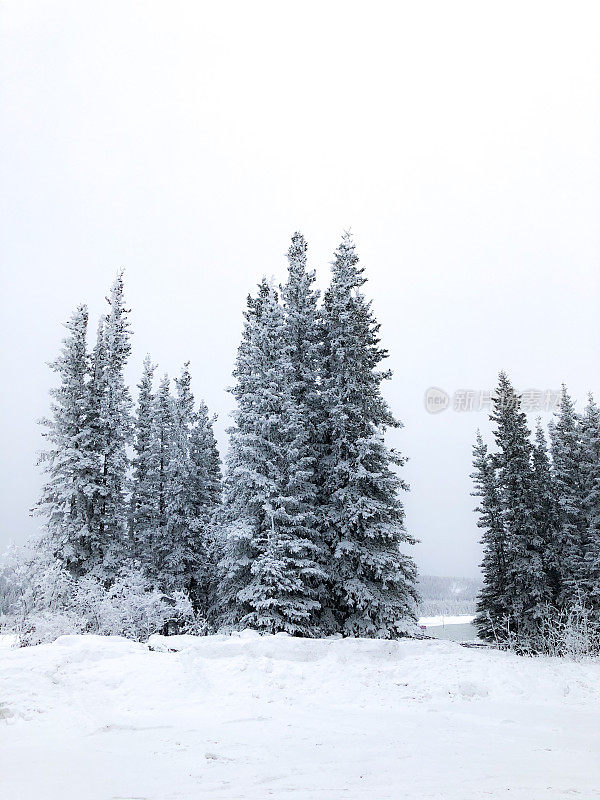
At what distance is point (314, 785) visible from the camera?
5312mm

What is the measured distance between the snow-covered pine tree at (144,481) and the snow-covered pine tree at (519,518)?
63.7 ft

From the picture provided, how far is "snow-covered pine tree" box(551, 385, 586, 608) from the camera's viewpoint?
91.9 ft

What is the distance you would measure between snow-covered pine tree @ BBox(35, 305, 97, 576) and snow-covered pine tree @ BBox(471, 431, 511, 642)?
849 inches

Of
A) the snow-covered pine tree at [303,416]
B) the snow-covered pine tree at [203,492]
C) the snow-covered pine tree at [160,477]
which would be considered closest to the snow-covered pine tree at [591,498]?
the snow-covered pine tree at [303,416]

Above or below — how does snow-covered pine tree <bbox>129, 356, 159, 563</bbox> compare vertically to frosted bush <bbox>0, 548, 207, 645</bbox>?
above

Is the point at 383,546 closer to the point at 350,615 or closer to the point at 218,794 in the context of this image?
the point at 350,615

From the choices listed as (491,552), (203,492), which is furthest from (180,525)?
(491,552)

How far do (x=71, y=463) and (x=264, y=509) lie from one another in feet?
36.6

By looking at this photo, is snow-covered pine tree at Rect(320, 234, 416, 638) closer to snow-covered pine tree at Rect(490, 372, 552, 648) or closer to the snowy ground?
the snowy ground

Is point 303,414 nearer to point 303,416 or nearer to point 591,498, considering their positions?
point 303,416

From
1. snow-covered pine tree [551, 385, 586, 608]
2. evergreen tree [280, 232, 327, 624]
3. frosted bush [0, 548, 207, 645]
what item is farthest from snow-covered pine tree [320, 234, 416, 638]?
snow-covered pine tree [551, 385, 586, 608]

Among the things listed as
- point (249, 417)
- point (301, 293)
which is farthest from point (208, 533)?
point (301, 293)

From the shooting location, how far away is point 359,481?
20375 mm

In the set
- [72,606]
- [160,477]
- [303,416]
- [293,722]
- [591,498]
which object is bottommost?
[72,606]
